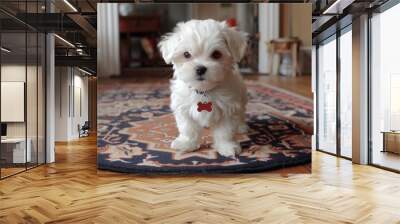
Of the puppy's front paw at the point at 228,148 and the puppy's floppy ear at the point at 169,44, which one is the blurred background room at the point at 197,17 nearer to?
the puppy's floppy ear at the point at 169,44

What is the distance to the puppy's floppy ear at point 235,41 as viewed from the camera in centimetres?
399

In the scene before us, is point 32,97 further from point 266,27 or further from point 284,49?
point 284,49

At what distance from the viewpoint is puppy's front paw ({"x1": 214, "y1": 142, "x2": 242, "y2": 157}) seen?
4285 millimetres

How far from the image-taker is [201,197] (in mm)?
3527

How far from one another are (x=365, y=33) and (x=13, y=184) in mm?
4652

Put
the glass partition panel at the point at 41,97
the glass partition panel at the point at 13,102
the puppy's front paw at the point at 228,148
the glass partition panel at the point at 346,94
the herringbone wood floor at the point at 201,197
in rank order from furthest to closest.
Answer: the glass partition panel at the point at 346,94 → the glass partition panel at the point at 41,97 → the glass partition panel at the point at 13,102 → the puppy's front paw at the point at 228,148 → the herringbone wood floor at the point at 201,197

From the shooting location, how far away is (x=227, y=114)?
4203 millimetres

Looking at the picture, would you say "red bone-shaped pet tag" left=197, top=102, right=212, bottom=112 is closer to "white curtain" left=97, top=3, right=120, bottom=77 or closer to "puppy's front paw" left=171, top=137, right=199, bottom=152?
"puppy's front paw" left=171, top=137, right=199, bottom=152

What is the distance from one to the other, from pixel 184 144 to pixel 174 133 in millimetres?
174

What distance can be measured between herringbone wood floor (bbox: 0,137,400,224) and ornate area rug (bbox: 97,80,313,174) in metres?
0.16

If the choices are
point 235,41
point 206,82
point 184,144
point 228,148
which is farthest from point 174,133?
point 235,41

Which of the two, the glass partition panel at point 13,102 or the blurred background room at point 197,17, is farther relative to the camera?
the glass partition panel at point 13,102

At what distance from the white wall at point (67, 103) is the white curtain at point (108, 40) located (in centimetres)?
135

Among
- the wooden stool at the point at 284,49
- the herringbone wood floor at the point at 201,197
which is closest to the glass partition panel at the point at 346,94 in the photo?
the herringbone wood floor at the point at 201,197
